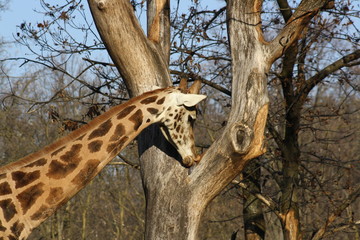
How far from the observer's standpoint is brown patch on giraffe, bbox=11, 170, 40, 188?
560 cm

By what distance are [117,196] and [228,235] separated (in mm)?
4671

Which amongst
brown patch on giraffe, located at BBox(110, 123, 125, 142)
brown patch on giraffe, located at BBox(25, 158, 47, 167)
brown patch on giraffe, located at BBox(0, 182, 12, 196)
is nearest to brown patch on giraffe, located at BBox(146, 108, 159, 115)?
brown patch on giraffe, located at BBox(110, 123, 125, 142)

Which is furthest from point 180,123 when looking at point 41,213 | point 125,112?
point 41,213

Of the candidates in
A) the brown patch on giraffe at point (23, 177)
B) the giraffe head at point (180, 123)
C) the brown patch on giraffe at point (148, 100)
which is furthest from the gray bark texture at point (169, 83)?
the brown patch on giraffe at point (23, 177)

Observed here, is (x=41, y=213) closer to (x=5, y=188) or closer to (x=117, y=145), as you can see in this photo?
(x=5, y=188)

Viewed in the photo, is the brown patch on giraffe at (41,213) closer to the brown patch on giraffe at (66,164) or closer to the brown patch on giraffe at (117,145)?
the brown patch on giraffe at (66,164)

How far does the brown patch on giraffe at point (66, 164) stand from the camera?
571 centimetres

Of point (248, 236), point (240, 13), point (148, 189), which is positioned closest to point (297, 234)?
point (248, 236)

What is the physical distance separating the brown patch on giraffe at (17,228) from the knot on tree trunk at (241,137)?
2.05 metres

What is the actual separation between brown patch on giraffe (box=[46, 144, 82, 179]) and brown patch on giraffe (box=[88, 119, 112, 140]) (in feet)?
0.58

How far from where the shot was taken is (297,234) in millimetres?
8562

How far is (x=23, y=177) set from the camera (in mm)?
5629

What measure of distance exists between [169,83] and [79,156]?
4.59 ft

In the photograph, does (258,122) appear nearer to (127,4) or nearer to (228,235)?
(127,4)
